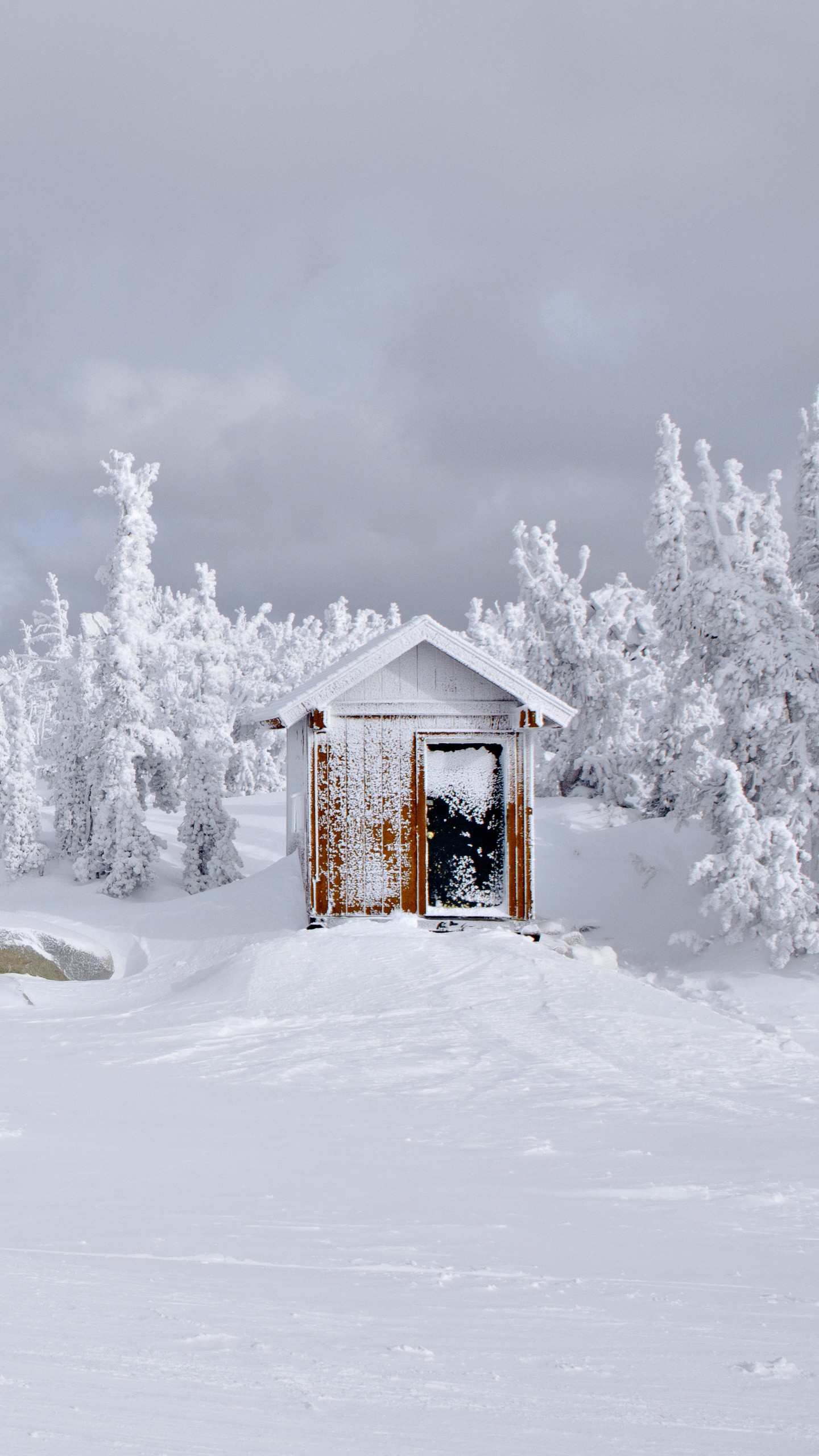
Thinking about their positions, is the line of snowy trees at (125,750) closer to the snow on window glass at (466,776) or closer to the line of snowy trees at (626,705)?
the line of snowy trees at (626,705)

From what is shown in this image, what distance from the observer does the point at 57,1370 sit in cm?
318

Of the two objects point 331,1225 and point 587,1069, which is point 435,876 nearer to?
point 587,1069

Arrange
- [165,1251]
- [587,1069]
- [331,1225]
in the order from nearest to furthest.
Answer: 1. [165,1251]
2. [331,1225]
3. [587,1069]

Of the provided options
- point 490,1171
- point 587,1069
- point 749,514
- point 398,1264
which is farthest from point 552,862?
point 398,1264

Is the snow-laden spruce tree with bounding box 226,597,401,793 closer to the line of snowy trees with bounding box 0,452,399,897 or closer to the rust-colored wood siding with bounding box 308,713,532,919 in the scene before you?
the line of snowy trees with bounding box 0,452,399,897

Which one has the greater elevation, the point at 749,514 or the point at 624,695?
the point at 749,514

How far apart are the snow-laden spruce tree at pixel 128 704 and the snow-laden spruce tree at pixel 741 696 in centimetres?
1235

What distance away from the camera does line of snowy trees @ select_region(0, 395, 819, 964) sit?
17.7 m

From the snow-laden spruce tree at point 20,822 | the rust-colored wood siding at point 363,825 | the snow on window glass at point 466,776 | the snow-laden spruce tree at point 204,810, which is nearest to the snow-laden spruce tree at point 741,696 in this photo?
the snow on window glass at point 466,776

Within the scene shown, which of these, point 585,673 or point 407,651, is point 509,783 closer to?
point 407,651

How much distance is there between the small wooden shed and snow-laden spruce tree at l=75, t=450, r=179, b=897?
860 cm

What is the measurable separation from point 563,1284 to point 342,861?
12.6m

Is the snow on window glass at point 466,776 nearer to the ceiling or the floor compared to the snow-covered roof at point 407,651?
nearer to the floor

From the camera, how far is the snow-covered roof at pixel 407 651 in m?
16.4
